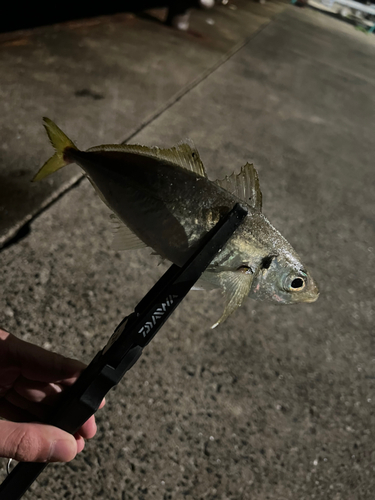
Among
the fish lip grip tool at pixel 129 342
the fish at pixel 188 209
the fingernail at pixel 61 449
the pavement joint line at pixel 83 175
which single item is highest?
the fish at pixel 188 209

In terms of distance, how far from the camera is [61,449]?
0.96m

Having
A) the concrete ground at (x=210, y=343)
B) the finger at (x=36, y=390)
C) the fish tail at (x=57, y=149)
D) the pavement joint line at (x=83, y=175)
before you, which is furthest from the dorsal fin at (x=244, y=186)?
the pavement joint line at (x=83, y=175)

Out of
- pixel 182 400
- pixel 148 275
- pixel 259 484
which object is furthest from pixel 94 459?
pixel 148 275

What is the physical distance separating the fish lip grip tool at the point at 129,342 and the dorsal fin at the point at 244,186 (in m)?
0.11

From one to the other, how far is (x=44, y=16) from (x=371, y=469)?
5.97 meters

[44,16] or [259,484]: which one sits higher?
[44,16]

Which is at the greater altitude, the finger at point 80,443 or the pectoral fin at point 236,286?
the pectoral fin at point 236,286

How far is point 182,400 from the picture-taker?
181 centimetres

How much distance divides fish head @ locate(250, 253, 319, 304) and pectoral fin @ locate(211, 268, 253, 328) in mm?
30

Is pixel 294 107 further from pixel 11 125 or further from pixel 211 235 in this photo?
pixel 211 235

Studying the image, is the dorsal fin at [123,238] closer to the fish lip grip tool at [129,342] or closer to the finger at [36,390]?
the fish lip grip tool at [129,342]

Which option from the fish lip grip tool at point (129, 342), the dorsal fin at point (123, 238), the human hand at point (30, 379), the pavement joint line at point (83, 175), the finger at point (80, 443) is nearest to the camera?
the fish lip grip tool at point (129, 342)

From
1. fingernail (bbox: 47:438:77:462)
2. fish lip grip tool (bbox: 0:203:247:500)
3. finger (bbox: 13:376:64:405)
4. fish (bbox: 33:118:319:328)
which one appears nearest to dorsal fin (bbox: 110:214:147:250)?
fish (bbox: 33:118:319:328)

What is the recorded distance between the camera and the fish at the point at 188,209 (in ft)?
2.83
